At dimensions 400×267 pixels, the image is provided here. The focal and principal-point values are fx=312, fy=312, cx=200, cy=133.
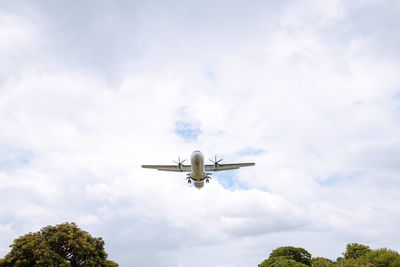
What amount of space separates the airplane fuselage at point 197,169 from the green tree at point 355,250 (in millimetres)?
33056

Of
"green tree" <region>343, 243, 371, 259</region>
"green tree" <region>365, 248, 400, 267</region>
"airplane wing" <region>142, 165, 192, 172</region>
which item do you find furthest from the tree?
"green tree" <region>343, 243, 371, 259</region>

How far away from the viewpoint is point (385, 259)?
1555 inches

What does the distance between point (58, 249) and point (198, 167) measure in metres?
19.8

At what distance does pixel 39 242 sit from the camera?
2906cm

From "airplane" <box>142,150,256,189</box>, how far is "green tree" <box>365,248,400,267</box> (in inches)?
846

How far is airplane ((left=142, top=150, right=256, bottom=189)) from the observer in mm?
41594

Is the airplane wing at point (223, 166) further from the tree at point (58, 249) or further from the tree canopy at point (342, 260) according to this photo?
the tree at point (58, 249)

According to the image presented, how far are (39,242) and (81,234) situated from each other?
12.4 ft

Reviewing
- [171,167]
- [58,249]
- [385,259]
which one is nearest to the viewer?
[58,249]

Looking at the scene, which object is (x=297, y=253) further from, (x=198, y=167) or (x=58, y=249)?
(x=58, y=249)

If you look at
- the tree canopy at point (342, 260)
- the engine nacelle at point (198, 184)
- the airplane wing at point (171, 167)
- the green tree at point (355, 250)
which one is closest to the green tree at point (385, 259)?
the tree canopy at point (342, 260)

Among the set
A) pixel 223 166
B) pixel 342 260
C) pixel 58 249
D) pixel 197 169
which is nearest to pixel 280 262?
pixel 342 260

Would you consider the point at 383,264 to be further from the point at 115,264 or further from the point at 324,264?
the point at 115,264

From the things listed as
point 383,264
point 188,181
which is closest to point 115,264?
point 188,181
